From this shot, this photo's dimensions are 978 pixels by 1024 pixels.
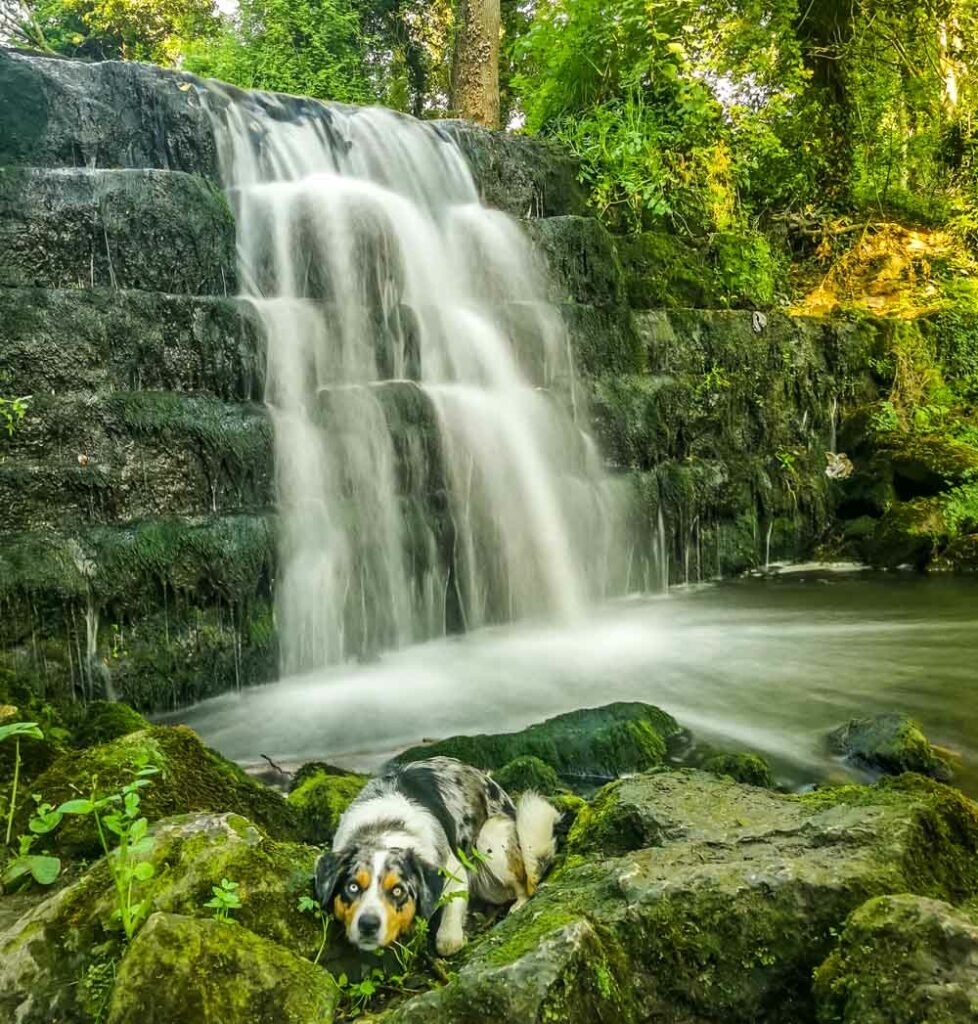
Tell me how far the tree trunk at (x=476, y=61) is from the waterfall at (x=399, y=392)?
12.1 ft

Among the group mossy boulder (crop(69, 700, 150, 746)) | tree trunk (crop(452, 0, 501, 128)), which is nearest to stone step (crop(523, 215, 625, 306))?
tree trunk (crop(452, 0, 501, 128))

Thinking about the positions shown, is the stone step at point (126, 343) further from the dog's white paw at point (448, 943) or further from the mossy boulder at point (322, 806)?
the dog's white paw at point (448, 943)

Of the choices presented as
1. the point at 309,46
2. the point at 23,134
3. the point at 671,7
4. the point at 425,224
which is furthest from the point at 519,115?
the point at 23,134

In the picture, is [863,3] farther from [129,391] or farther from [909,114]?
[129,391]

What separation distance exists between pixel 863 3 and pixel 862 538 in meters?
8.43

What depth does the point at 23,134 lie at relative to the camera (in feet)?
23.8

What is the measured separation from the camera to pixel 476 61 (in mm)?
12641

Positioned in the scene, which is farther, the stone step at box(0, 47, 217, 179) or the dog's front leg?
the stone step at box(0, 47, 217, 179)

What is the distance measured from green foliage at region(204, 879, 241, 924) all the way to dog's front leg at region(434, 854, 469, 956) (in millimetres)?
467

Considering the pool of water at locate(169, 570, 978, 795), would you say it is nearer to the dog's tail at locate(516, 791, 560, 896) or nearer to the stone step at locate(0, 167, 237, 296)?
the dog's tail at locate(516, 791, 560, 896)

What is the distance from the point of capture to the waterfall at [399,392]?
6238mm

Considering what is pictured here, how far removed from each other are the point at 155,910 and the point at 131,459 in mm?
4181

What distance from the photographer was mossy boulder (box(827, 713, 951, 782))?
3.90 meters

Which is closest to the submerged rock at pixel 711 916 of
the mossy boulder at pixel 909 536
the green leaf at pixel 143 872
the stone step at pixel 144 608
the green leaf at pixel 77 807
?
the green leaf at pixel 143 872
